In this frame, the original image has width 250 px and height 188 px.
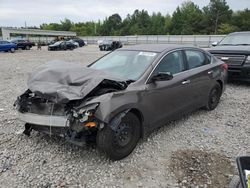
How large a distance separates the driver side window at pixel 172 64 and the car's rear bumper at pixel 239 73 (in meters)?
3.70

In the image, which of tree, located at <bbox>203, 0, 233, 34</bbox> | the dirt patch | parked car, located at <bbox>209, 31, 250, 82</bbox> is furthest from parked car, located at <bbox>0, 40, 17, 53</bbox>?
tree, located at <bbox>203, 0, 233, 34</bbox>

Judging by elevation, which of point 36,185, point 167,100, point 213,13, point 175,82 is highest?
point 213,13

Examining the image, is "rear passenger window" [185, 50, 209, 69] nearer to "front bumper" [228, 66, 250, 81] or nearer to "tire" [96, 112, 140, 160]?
"tire" [96, 112, 140, 160]

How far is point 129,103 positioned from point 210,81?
2.61 metres

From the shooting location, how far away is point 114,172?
311 centimetres

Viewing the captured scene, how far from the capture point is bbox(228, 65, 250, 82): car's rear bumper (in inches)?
284

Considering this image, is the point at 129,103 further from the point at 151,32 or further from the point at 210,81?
the point at 151,32

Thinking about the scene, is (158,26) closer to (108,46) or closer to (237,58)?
(108,46)

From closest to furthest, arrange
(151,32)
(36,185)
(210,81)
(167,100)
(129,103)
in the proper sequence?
(36,185), (129,103), (167,100), (210,81), (151,32)

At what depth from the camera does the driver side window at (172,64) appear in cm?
393

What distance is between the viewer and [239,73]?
7383mm

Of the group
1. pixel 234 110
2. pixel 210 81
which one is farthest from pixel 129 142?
pixel 234 110

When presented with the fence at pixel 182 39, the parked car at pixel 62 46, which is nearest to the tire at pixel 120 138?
the parked car at pixel 62 46

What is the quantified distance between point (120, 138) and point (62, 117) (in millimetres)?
813
